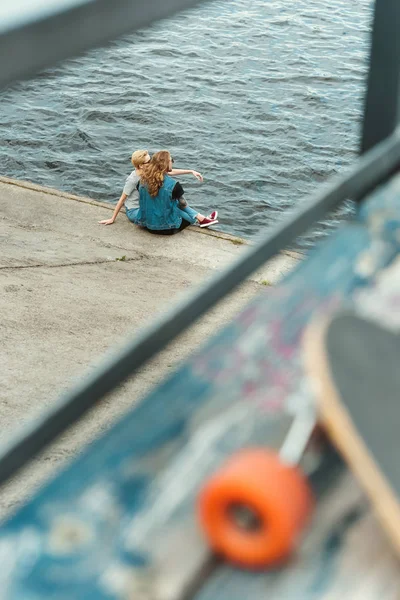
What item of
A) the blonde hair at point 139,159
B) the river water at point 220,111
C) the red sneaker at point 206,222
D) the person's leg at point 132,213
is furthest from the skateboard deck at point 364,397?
the river water at point 220,111

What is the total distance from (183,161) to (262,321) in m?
14.6

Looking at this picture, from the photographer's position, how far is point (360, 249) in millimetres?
1428

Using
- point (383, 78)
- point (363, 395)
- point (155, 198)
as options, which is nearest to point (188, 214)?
point (155, 198)

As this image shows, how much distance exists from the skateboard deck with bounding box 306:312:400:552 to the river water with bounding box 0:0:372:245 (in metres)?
11.8

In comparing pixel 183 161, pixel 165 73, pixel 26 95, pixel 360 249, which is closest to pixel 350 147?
pixel 183 161

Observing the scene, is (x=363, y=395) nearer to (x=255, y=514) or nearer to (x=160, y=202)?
Answer: (x=255, y=514)

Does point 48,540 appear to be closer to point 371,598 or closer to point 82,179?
point 371,598

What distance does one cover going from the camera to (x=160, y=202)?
35.2 ft

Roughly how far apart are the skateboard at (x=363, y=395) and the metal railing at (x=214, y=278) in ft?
0.60

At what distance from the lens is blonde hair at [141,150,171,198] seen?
34.6ft

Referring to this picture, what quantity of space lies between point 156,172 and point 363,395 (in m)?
9.86

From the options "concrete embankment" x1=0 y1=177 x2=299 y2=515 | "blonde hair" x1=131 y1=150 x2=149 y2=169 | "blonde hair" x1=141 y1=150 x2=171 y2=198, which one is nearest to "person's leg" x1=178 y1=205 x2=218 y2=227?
"concrete embankment" x1=0 y1=177 x2=299 y2=515

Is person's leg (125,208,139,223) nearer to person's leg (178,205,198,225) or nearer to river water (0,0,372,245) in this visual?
person's leg (178,205,198,225)

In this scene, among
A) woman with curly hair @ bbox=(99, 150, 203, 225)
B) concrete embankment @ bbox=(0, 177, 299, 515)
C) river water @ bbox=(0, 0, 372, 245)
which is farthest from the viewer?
river water @ bbox=(0, 0, 372, 245)
